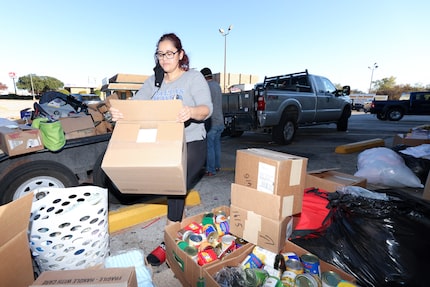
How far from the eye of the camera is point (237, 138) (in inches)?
321

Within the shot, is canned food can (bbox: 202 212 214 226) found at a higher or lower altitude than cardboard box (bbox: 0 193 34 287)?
lower

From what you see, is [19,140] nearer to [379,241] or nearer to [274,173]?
[274,173]

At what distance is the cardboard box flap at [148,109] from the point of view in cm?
154

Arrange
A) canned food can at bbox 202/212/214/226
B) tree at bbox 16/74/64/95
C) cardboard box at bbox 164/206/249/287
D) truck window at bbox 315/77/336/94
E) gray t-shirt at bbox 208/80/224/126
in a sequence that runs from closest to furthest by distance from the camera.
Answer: cardboard box at bbox 164/206/249/287, canned food can at bbox 202/212/214/226, gray t-shirt at bbox 208/80/224/126, truck window at bbox 315/77/336/94, tree at bbox 16/74/64/95

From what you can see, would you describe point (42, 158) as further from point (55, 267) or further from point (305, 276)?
point (305, 276)

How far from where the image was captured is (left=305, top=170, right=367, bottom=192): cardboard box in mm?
2400

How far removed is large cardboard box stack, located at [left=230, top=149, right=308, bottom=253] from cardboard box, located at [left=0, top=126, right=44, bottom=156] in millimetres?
2035

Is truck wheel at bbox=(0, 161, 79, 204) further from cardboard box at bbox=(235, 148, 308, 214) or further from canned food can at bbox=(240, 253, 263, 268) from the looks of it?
canned food can at bbox=(240, 253, 263, 268)

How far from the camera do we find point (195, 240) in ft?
6.07

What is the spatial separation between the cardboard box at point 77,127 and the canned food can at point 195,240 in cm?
192

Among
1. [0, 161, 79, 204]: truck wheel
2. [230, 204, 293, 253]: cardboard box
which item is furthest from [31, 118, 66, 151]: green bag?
[230, 204, 293, 253]: cardboard box

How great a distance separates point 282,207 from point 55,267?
1.67 metres

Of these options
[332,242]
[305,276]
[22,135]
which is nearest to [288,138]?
[332,242]

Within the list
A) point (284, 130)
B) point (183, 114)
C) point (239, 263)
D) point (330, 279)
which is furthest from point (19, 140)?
point (284, 130)
